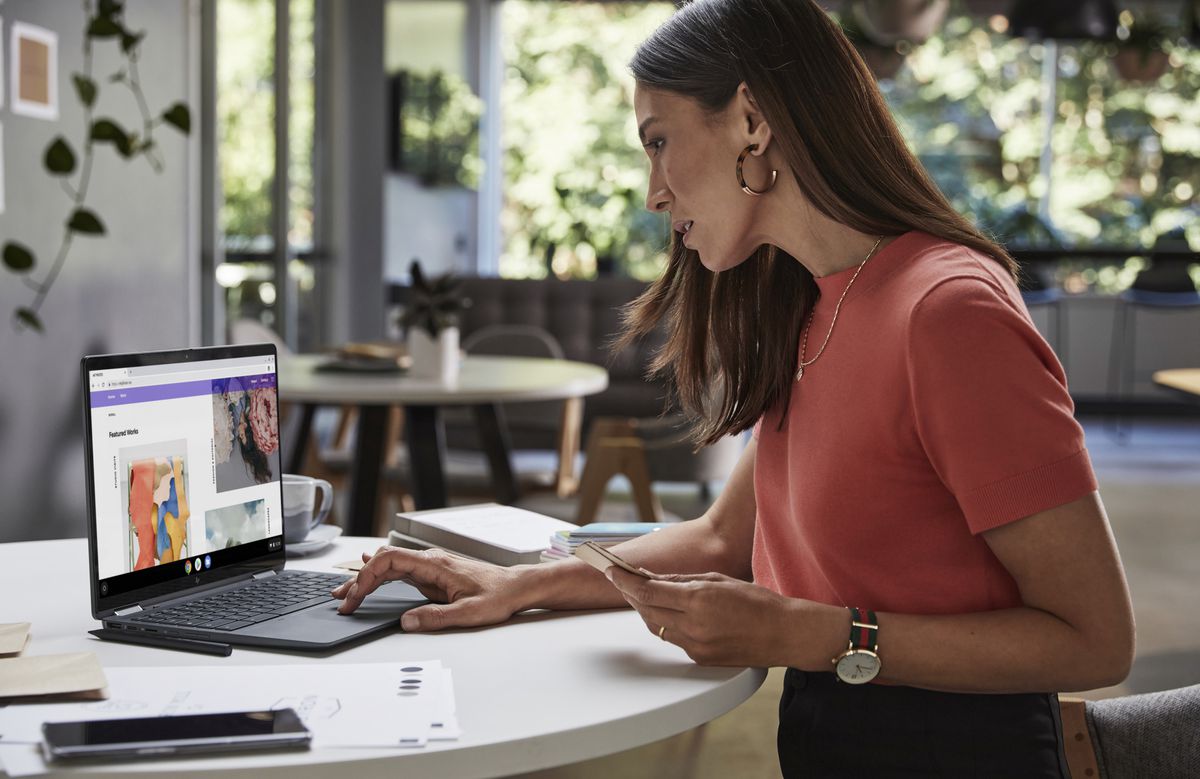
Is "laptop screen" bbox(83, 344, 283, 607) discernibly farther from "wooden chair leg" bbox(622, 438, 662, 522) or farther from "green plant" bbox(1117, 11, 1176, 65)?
"green plant" bbox(1117, 11, 1176, 65)

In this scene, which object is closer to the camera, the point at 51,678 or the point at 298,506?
the point at 51,678

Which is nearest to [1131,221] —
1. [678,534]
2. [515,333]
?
[515,333]

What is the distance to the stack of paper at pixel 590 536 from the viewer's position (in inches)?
57.6

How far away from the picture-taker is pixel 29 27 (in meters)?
3.44

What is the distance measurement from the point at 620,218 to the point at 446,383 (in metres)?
6.58

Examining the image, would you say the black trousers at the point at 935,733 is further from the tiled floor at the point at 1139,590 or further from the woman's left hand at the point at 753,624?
the tiled floor at the point at 1139,590

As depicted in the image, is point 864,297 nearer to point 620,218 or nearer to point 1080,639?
point 1080,639

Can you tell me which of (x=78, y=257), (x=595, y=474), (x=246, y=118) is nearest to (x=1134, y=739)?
(x=595, y=474)

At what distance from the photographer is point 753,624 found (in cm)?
107

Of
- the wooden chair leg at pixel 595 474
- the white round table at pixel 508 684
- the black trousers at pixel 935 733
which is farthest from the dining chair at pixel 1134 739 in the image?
the wooden chair leg at pixel 595 474

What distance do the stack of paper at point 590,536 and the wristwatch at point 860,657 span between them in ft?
1.43

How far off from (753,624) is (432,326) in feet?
8.81

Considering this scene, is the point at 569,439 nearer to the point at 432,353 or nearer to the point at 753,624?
the point at 432,353

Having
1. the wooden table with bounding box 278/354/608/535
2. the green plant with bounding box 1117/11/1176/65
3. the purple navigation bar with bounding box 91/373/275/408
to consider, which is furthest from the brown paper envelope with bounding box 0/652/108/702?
the green plant with bounding box 1117/11/1176/65
